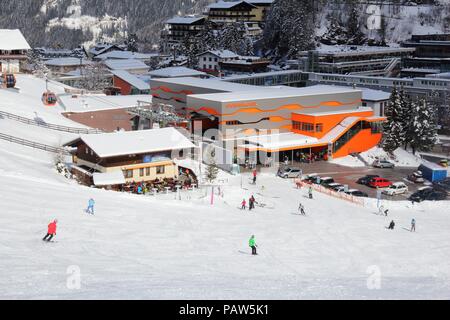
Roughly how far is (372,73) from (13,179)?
6957 centimetres

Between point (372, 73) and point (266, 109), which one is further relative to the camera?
point (372, 73)

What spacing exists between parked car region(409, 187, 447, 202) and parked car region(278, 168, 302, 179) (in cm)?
723

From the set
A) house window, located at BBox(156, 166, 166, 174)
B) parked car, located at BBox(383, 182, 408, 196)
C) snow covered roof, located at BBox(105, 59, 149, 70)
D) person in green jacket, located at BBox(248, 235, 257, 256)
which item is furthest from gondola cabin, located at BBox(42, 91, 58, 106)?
snow covered roof, located at BBox(105, 59, 149, 70)

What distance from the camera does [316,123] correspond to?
161ft

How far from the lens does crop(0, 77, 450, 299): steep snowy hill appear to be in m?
17.6

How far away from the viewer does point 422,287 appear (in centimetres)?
1931

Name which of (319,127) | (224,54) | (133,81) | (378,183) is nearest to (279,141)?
(319,127)

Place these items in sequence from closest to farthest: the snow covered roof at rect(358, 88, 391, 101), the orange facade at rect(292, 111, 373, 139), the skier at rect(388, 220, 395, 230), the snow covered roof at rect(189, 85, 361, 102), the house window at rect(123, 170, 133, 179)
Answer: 1. the skier at rect(388, 220, 395, 230)
2. the house window at rect(123, 170, 133, 179)
3. the snow covered roof at rect(189, 85, 361, 102)
4. the orange facade at rect(292, 111, 373, 139)
5. the snow covered roof at rect(358, 88, 391, 101)

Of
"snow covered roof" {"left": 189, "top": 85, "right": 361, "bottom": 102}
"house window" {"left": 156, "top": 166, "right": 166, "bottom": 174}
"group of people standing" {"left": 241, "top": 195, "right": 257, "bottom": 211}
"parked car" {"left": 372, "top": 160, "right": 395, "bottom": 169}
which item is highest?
"snow covered roof" {"left": 189, "top": 85, "right": 361, "bottom": 102}

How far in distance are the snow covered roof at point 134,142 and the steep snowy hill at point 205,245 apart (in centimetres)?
274

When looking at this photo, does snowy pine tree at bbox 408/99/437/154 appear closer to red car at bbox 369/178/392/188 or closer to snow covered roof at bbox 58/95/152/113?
red car at bbox 369/178/392/188

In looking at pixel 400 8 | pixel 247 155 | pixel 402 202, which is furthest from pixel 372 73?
pixel 402 202

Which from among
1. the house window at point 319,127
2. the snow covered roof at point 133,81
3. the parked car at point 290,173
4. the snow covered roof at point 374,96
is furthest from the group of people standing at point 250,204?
the snow covered roof at point 133,81

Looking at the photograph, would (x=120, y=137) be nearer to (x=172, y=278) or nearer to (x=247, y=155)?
(x=247, y=155)
